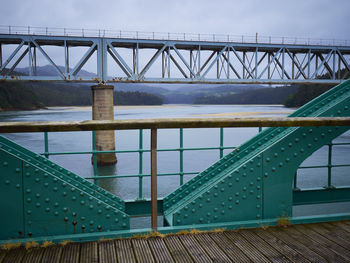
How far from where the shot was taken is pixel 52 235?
3.02 metres

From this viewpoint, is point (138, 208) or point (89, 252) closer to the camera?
point (89, 252)

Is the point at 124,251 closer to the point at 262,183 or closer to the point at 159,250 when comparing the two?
the point at 159,250

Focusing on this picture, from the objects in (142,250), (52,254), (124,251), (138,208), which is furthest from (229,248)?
(138,208)

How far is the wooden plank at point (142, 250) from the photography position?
2.70 m

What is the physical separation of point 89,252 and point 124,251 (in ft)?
0.98

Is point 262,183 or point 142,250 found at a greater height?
point 262,183

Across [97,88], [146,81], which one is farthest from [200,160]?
[97,88]

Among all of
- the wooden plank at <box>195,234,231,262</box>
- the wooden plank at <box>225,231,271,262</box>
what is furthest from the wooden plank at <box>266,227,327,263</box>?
the wooden plank at <box>195,234,231,262</box>

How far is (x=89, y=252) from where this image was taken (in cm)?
281

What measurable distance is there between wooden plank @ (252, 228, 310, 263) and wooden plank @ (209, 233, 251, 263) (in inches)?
13.4

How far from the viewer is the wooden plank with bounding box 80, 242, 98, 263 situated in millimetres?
2670

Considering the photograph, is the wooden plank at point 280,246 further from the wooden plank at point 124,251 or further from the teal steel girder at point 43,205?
the teal steel girder at point 43,205

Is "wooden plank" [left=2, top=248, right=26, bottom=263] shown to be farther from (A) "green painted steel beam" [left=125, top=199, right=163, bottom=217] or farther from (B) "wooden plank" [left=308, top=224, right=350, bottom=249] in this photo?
(B) "wooden plank" [left=308, top=224, right=350, bottom=249]

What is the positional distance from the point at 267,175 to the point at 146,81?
28357 millimetres
